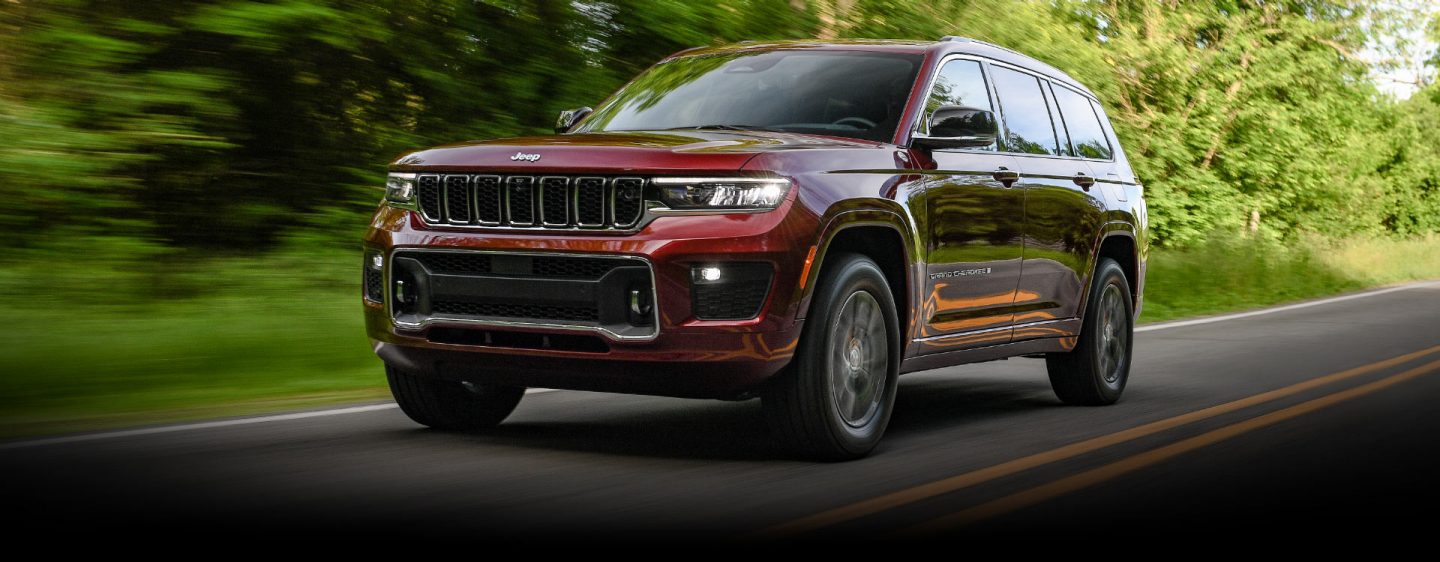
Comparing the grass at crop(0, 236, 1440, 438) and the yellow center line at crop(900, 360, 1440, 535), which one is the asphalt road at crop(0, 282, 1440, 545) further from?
the grass at crop(0, 236, 1440, 438)

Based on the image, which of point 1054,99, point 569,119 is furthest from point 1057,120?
point 569,119

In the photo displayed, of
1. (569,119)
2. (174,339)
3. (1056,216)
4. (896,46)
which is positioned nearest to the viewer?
(896,46)

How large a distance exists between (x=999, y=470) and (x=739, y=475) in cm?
109

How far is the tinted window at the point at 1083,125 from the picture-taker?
9641 mm

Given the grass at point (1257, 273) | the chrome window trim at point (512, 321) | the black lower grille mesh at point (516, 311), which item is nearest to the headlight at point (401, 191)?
the chrome window trim at point (512, 321)

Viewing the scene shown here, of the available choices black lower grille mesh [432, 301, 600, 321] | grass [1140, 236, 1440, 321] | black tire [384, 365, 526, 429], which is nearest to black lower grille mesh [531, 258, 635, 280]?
black lower grille mesh [432, 301, 600, 321]

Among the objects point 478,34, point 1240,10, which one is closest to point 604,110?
point 478,34

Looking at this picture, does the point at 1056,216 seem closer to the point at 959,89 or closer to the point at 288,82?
the point at 959,89

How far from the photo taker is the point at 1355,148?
4141 cm

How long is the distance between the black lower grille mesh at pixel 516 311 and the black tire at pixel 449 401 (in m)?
0.57

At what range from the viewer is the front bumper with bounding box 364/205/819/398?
251 inches

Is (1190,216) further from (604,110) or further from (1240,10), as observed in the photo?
(604,110)

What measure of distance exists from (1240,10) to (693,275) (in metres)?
33.8

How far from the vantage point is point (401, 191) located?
23.1 feet
